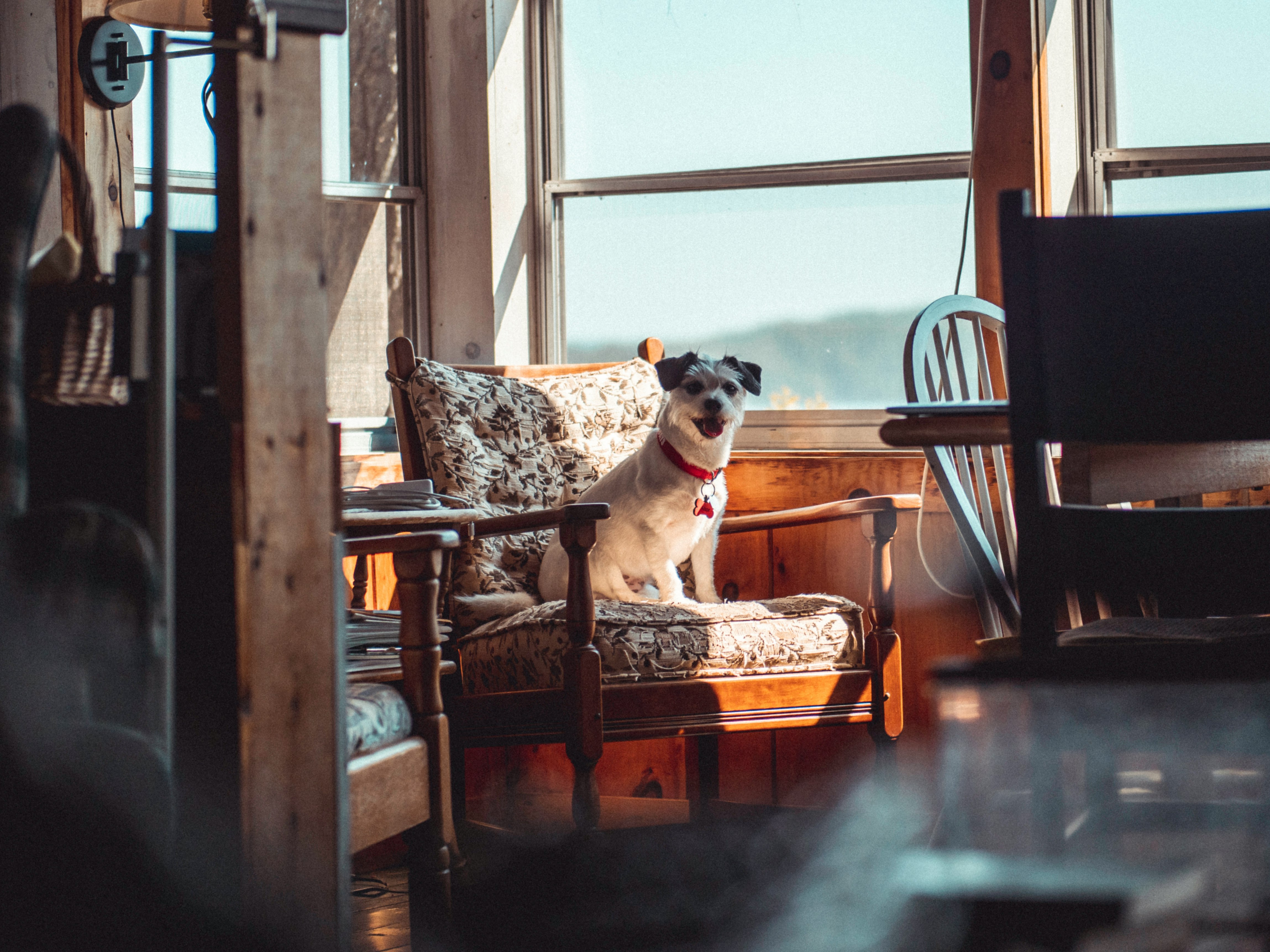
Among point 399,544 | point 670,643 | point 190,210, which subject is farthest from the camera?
point 190,210

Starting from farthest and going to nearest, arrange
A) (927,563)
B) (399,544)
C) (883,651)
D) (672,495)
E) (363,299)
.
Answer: (363,299) < (927,563) < (672,495) < (883,651) < (399,544)

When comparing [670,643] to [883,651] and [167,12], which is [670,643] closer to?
[883,651]

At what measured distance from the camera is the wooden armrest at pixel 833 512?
2373 millimetres

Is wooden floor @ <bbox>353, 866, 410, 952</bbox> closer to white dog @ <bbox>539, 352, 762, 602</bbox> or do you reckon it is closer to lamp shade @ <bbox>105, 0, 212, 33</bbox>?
white dog @ <bbox>539, 352, 762, 602</bbox>

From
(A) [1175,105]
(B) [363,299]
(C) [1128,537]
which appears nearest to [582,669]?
(C) [1128,537]

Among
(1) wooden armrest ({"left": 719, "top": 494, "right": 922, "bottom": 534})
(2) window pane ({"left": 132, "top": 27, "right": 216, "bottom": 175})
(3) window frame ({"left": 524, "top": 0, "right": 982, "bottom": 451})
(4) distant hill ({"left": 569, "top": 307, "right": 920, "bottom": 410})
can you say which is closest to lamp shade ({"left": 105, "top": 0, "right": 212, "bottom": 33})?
(2) window pane ({"left": 132, "top": 27, "right": 216, "bottom": 175})

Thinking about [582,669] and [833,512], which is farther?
[833,512]

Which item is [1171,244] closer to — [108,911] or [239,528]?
Result: [239,528]

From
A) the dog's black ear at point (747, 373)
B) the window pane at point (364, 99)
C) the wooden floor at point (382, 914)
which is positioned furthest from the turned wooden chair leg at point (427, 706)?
the window pane at point (364, 99)

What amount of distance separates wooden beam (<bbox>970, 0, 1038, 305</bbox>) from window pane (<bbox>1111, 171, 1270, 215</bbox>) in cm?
29

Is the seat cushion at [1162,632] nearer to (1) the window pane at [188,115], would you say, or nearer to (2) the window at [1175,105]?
(2) the window at [1175,105]

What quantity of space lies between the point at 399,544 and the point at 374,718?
296 mm

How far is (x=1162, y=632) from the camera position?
1530 millimetres

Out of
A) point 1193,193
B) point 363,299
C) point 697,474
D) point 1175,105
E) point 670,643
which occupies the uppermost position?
point 1175,105
